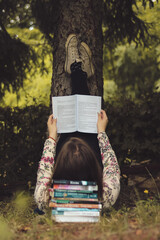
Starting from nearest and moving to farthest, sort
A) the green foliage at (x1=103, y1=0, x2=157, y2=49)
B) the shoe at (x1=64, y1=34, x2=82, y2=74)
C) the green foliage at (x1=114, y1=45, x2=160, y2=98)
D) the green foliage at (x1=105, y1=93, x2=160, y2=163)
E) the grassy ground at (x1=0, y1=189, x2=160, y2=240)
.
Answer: the grassy ground at (x1=0, y1=189, x2=160, y2=240), the shoe at (x1=64, y1=34, x2=82, y2=74), the green foliage at (x1=103, y1=0, x2=157, y2=49), the green foliage at (x1=105, y1=93, x2=160, y2=163), the green foliage at (x1=114, y1=45, x2=160, y2=98)

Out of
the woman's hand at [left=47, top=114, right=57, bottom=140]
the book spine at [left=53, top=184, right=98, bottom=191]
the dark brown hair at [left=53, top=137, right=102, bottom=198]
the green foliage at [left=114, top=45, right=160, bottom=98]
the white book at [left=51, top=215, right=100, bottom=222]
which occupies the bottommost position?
the white book at [left=51, top=215, right=100, bottom=222]

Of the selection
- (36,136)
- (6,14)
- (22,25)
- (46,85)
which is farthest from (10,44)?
(46,85)

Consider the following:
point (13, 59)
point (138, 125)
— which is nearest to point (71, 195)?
point (138, 125)

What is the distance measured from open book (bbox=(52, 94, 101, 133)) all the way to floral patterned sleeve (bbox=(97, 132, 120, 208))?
0.68ft

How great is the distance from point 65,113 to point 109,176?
881 mm

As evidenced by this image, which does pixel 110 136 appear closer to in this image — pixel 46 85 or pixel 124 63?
pixel 46 85

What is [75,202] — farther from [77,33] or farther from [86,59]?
[77,33]

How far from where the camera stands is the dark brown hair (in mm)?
2447

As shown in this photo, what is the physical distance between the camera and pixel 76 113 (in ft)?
10.2

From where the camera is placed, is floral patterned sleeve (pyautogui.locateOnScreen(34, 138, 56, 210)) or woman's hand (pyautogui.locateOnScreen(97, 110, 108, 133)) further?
woman's hand (pyautogui.locateOnScreen(97, 110, 108, 133))

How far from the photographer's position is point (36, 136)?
473 centimetres

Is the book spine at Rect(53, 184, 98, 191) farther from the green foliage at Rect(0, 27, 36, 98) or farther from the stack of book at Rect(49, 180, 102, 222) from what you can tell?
the green foliage at Rect(0, 27, 36, 98)

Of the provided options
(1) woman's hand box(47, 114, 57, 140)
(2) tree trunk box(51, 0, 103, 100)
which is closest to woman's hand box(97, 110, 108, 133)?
(1) woman's hand box(47, 114, 57, 140)

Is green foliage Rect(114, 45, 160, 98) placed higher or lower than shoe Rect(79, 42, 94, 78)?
higher
